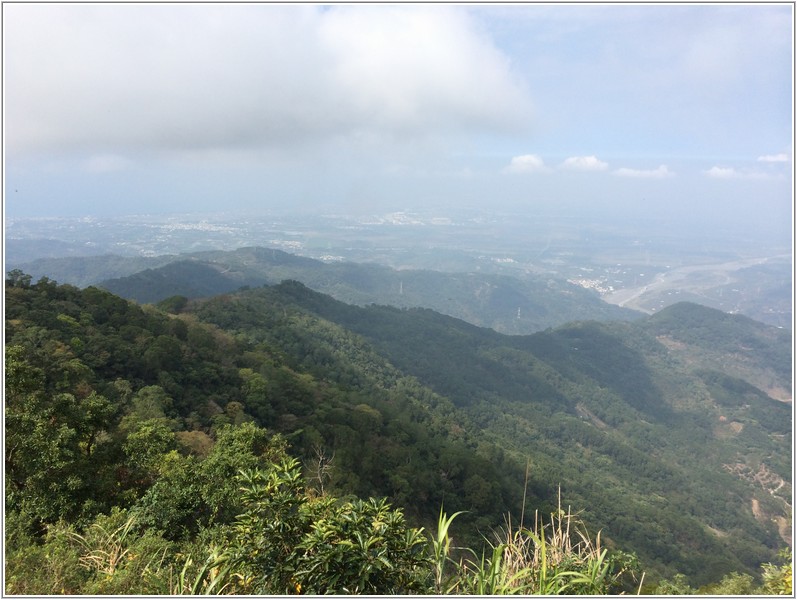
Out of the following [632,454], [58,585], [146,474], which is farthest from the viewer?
[632,454]

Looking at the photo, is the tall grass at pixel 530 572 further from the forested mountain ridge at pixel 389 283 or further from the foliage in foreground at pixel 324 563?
the forested mountain ridge at pixel 389 283

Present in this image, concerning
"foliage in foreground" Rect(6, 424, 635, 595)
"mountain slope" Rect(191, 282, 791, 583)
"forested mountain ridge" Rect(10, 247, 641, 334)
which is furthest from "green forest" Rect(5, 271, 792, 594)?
"forested mountain ridge" Rect(10, 247, 641, 334)

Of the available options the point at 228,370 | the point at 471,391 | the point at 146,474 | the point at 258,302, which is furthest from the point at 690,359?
the point at 146,474

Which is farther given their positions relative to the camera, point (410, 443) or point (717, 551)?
point (717, 551)

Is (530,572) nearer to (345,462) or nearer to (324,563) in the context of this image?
(324,563)

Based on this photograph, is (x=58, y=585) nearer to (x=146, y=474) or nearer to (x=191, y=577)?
(x=191, y=577)

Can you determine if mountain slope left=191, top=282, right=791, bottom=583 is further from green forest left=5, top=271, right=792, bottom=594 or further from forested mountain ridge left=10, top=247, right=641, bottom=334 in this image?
forested mountain ridge left=10, top=247, right=641, bottom=334
